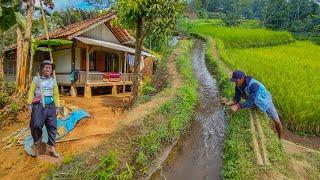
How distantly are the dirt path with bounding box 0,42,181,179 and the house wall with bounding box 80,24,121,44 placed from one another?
4688mm

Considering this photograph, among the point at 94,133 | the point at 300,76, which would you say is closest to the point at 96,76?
the point at 94,133

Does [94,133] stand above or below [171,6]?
below

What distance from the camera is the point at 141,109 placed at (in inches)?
310

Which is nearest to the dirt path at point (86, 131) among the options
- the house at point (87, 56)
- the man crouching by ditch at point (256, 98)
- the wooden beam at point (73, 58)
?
the man crouching by ditch at point (256, 98)

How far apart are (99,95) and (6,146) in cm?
828

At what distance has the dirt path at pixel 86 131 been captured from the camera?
716 cm

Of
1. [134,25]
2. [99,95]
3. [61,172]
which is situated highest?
[134,25]

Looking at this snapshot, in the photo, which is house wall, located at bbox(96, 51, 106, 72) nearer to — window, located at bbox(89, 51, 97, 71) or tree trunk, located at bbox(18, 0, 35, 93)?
window, located at bbox(89, 51, 97, 71)

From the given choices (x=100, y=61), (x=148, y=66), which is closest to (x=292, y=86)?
(x=100, y=61)

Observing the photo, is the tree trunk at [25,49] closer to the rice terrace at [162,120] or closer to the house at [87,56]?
the rice terrace at [162,120]

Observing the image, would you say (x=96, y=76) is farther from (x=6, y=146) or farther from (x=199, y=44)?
(x=199, y=44)

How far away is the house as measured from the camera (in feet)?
54.3

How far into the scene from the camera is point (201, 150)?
280 inches

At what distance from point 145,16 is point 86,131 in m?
3.79
